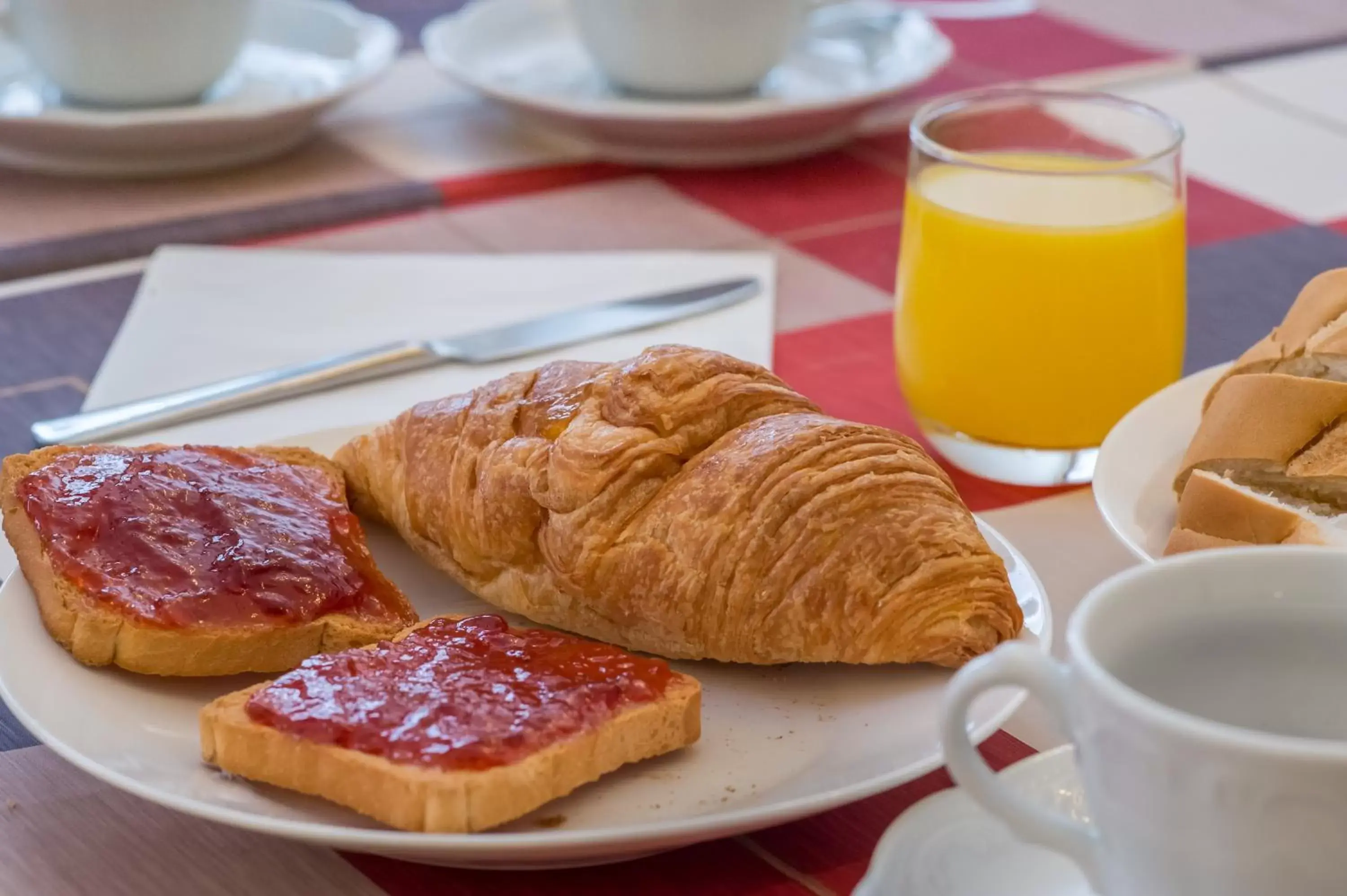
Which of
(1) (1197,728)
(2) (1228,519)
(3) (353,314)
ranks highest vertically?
(1) (1197,728)

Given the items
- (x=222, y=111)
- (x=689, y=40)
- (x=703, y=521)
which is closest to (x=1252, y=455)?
(x=703, y=521)

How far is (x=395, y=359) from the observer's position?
56.2 inches

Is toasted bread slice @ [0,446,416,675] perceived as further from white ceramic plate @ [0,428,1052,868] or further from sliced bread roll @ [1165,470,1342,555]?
sliced bread roll @ [1165,470,1342,555]

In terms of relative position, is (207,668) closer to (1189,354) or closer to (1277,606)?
(1277,606)

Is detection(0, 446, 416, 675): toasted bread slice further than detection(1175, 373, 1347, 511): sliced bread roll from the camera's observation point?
No

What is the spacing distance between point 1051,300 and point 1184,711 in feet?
1.95

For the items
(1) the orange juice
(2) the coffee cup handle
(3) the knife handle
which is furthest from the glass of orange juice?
(2) the coffee cup handle

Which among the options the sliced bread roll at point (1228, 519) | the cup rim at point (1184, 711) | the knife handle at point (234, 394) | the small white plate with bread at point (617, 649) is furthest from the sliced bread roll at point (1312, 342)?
the knife handle at point (234, 394)

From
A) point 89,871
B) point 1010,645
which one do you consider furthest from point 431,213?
point 1010,645

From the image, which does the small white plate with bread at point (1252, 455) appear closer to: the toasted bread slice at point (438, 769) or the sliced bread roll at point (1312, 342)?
the sliced bread roll at point (1312, 342)

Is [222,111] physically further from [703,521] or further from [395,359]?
[703,521]

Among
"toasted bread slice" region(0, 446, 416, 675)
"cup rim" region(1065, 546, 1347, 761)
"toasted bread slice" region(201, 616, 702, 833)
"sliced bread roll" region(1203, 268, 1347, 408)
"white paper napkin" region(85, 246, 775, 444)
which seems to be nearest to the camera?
"cup rim" region(1065, 546, 1347, 761)

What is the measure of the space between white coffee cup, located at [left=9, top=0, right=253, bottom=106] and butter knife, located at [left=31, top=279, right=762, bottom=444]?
0.55 m

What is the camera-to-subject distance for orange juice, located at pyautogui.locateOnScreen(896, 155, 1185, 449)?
1.21 metres
